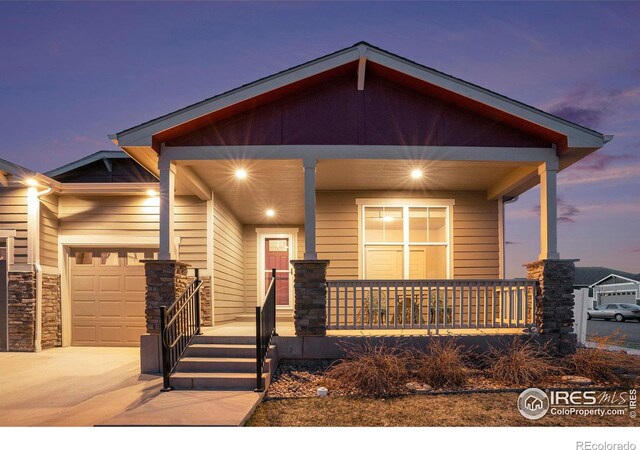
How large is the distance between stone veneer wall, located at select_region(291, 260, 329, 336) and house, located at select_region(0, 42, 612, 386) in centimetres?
2

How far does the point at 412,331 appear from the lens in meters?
8.10

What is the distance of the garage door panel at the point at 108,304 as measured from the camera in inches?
404

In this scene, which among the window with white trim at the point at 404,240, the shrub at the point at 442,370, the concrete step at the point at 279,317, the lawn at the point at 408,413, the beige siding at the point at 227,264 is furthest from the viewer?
the concrete step at the point at 279,317

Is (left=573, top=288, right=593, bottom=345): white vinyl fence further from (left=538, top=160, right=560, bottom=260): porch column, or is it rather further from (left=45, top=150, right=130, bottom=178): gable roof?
(left=45, top=150, right=130, bottom=178): gable roof

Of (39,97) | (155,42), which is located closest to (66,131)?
(39,97)

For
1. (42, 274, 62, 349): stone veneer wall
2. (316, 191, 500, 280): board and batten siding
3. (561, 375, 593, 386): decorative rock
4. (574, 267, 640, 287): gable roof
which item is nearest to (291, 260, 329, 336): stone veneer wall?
(316, 191, 500, 280): board and batten siding

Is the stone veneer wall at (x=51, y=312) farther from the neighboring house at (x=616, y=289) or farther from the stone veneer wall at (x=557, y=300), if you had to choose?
the neighboring house at (x=616, y=289)

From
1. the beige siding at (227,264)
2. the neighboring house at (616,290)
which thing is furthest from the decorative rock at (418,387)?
the neighboring house at (616,290)

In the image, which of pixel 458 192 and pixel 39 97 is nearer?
pixel 458 192

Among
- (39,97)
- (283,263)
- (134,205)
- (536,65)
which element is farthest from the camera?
(39,97)

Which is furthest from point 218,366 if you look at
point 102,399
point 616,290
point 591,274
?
point 591,274

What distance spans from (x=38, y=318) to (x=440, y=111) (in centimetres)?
870

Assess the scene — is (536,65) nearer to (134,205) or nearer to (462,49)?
(462,49)

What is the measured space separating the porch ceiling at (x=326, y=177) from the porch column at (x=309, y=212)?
0.34m
